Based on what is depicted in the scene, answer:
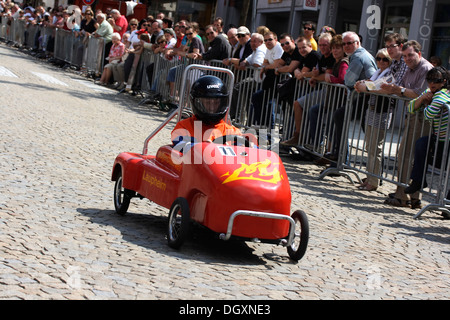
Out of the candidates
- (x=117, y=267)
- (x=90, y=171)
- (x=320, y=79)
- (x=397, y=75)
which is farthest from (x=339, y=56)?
(x=117, y=267)

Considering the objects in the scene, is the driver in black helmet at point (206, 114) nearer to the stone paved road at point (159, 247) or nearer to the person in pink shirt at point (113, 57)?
the stone paved road at point (159, 247)

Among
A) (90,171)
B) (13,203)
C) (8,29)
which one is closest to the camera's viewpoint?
(13,203)

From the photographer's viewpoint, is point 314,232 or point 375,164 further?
point 375,164

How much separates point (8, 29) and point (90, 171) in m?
31.3

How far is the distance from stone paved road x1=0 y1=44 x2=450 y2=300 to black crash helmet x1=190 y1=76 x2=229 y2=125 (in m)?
1.04

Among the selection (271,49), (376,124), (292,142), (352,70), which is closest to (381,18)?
(271,49)

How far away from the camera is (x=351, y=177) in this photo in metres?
11.2

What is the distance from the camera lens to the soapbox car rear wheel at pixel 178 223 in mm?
5738

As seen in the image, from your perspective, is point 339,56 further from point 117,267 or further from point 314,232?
point 117,267

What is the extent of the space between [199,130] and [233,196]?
120cm

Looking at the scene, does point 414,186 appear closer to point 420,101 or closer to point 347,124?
point 420,101

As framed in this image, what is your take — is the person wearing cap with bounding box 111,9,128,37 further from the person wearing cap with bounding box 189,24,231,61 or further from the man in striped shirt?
the man in striped shirt

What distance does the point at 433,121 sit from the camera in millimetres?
9141

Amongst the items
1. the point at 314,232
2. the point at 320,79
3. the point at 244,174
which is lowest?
the point at 314,232
